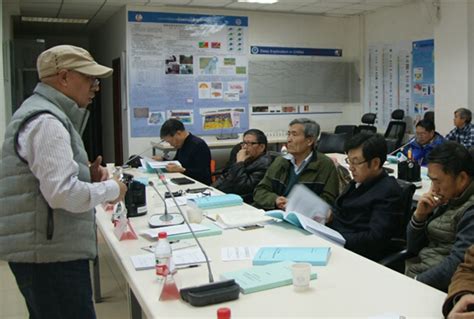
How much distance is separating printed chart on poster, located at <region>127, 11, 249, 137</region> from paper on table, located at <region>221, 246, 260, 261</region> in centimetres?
575

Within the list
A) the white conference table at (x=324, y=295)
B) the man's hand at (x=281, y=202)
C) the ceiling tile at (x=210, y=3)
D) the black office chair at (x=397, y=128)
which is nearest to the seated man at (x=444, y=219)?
the white conference table at (x=324, y=295)

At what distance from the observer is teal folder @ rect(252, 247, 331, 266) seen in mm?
2021

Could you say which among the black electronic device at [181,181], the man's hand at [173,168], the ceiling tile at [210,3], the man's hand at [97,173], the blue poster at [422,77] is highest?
the ceiling tile at [210,3]

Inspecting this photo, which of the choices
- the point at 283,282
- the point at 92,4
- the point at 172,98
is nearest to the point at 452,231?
the point at 283,282

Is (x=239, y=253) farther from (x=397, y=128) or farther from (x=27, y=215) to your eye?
(x=397, y=128)

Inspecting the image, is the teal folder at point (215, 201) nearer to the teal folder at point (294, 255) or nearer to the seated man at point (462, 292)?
the teal folder at point (294, 255)

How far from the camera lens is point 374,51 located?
8781 mm

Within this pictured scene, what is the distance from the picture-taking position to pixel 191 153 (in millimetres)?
4914

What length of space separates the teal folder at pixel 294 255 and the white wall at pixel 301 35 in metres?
5.90

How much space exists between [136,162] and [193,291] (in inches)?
153

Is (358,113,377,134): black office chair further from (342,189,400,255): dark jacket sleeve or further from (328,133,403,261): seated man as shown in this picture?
(342,189,400,255): dark jacket sleeve

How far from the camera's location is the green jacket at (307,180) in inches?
133

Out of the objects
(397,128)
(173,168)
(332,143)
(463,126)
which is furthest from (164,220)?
(397,128)

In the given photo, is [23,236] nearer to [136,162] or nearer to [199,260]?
[199,260]
